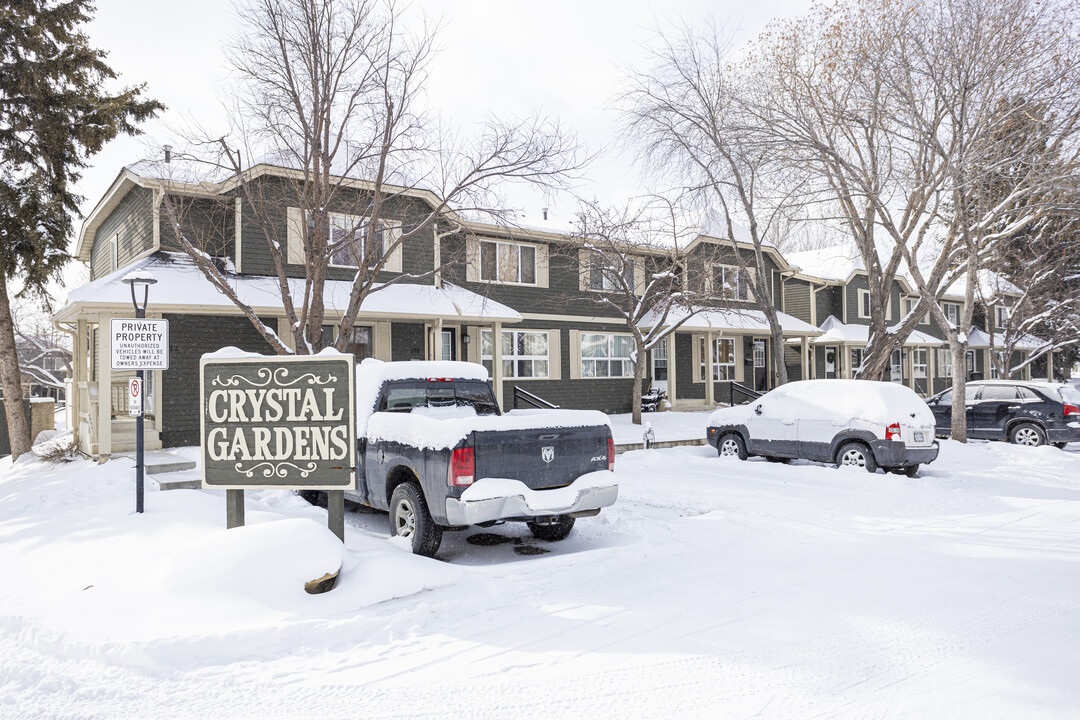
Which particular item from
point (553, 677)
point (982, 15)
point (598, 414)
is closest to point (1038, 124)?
point (982, 15)

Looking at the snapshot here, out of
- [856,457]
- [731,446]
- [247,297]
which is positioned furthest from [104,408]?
[856,457]

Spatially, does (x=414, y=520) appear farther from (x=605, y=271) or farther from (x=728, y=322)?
(x=728, y=322)

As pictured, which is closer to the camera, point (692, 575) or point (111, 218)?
point (692, 575)

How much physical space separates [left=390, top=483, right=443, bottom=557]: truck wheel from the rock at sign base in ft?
4.25

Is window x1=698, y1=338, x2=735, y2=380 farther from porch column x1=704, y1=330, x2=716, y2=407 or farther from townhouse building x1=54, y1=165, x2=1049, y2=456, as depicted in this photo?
porch column x1=704, y1=330, x2=716, y2=407

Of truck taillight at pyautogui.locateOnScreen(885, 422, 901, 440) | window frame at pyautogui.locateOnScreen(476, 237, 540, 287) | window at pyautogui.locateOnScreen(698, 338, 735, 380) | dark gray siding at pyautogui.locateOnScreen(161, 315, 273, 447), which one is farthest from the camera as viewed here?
window at pyautogui.locateOnScreen(698, 338, 735, 380)

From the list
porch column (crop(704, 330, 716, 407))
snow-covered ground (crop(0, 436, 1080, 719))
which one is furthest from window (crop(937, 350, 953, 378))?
snow-covered ground (crop(0, 436, 1080, 719))

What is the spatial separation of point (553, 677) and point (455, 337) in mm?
16559

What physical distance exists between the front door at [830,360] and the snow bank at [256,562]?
30.7 m

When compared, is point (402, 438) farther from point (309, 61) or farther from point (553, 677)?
point (309, 61)

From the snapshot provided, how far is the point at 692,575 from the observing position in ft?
20.7

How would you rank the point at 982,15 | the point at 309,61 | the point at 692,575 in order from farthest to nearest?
the point at 982,15 < the point at 309,61 < the point at 692,575

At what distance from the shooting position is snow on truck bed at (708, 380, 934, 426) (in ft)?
39.2

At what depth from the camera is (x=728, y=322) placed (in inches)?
993
